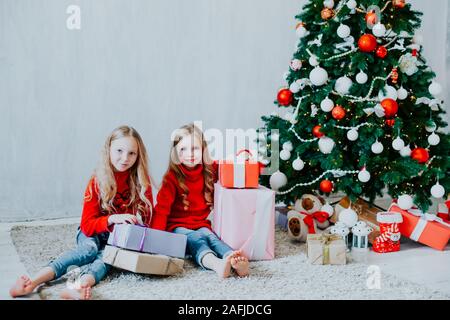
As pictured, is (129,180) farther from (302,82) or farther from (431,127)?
(431,127)

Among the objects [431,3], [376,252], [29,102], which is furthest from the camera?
[431,3]

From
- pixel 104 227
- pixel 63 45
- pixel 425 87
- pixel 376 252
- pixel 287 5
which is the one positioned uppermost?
pixel 287 5

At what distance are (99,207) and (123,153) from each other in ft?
0.78

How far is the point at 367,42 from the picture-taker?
243cm

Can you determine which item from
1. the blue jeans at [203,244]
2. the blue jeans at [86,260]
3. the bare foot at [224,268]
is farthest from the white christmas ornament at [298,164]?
the blue jeans at [86,260]

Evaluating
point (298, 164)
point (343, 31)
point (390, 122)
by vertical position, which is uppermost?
point (343, 31)

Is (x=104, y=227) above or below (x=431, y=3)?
below

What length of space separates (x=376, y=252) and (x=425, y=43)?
82.4 inches

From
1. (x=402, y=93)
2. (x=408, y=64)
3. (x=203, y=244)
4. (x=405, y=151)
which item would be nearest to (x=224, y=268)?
(x=203, y=244)

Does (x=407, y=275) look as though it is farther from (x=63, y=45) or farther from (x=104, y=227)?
(x=63, y=45)

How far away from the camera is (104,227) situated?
84.2 inches

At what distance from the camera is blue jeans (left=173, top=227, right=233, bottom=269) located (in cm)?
215

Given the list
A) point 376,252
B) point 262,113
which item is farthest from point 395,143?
point 262,113

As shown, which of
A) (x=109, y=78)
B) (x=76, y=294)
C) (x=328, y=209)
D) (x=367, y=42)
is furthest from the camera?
(x=109, y=78)
